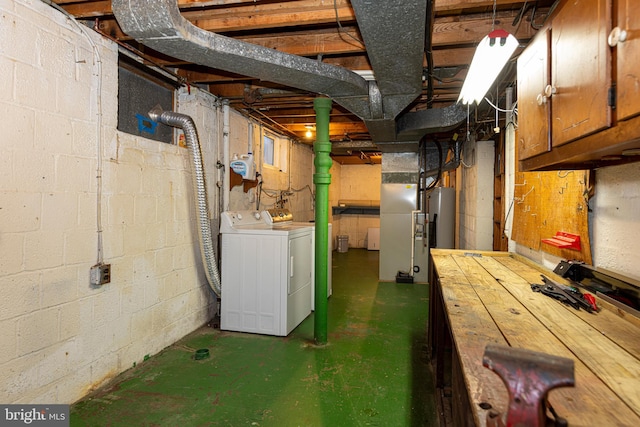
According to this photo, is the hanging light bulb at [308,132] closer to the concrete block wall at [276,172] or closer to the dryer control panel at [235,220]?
the concrete block wall at [276,172]

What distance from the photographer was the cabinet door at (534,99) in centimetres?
142

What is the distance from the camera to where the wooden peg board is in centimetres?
179

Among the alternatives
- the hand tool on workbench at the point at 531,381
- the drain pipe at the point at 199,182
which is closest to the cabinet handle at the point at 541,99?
the hand tool on workbench at the point at 531,381

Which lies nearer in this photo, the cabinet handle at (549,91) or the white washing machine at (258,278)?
the cabinet handle at (549,91)

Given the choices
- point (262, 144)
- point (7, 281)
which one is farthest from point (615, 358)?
point (262, 144)

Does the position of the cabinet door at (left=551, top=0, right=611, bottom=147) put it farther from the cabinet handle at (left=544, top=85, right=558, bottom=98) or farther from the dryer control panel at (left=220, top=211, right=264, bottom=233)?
the dryer control panel at (left=220, top=211, right=264, bottom=233)

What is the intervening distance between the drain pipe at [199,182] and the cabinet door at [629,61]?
9.17ft

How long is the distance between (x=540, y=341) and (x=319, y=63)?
198cm

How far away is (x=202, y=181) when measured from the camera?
3.03 metres

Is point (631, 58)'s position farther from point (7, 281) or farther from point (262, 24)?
point (7, 281)

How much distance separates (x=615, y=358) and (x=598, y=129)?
0.66m

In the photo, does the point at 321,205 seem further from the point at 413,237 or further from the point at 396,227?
the point at 413,237

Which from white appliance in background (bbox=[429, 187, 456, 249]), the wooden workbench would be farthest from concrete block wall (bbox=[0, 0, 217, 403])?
white appliance in background (bbox=[429, 187, 456, 249])

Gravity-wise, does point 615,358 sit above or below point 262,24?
below
